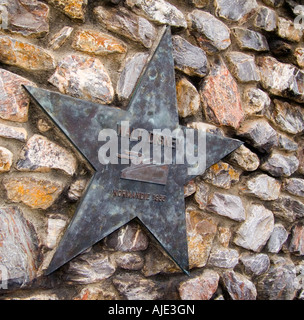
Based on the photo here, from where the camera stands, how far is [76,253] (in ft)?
3.67

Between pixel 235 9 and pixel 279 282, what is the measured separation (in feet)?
4.20

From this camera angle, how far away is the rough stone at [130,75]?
4.11 feet

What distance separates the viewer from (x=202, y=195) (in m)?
1.45

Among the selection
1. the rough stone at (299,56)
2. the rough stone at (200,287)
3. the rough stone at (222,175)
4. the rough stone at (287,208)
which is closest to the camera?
the rough stone at (200,287)

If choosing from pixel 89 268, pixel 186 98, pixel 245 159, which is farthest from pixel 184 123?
pixel 89 268

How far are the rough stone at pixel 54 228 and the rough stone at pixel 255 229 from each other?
2.60 ft

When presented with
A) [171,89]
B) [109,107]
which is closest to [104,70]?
[109,107]

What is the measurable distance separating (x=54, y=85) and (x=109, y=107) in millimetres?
190

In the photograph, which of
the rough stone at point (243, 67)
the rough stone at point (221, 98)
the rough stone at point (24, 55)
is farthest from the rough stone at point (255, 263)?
the rough stone at point (24, 55)

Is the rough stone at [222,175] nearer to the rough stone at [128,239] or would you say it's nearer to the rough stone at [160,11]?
the rough stone at [128,239]

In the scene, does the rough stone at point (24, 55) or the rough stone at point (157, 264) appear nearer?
the rough stone at point (24, 55)

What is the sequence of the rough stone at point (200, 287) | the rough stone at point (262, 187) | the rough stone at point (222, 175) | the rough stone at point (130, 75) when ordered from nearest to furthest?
the rough stone at point (130, 75) → the rough stone at point (200, 287) → the rough stone at point (222, 175) → the rough stone at point (262, 187)

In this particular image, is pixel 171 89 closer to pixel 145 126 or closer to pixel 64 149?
pixel 145 126

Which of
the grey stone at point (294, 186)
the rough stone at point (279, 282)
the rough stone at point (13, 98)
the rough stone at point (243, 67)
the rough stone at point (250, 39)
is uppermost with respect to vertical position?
the rough stone at point (250, 39)
